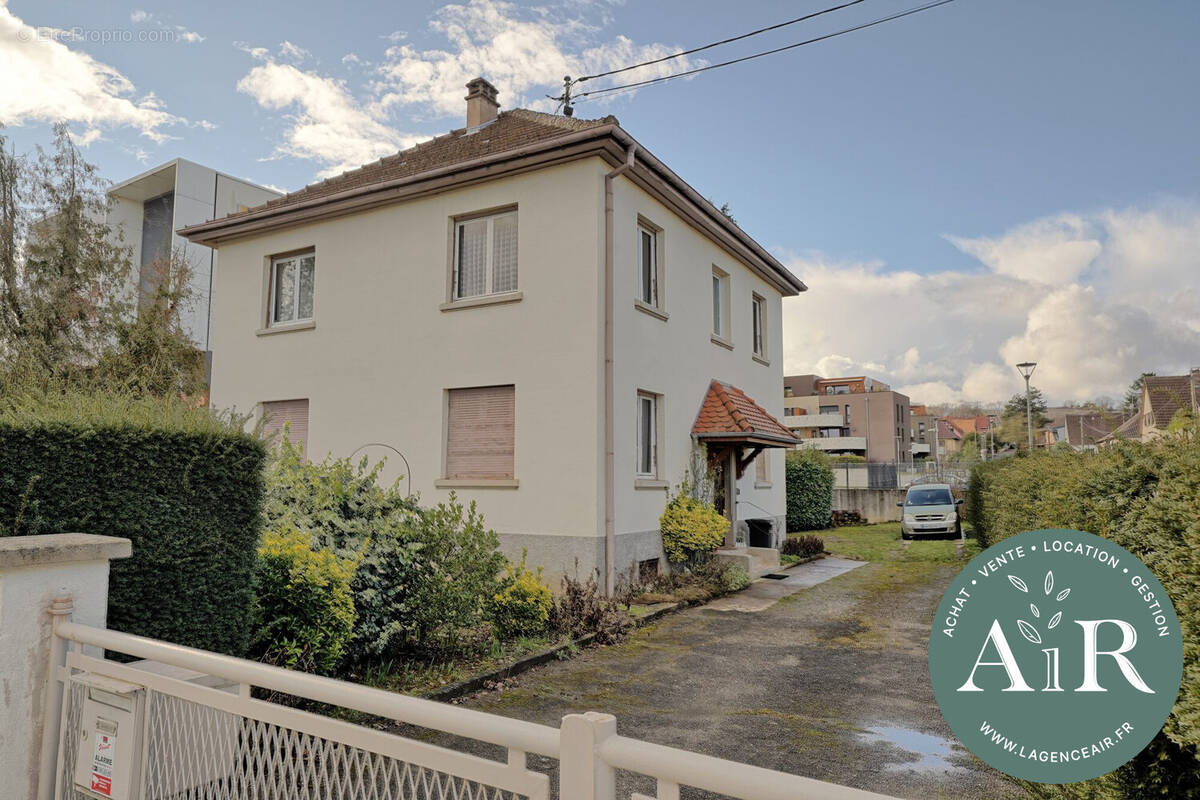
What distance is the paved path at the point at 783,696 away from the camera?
191 inches

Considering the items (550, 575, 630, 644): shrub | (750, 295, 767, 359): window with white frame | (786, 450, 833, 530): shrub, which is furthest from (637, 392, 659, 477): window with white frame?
(786, 450, 833, 530): shrub

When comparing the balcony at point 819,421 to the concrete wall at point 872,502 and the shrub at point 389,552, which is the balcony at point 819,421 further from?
the shrub at point 389,552

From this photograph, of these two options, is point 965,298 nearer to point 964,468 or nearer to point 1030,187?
point 1030,187

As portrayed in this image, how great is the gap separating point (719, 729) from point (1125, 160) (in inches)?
401

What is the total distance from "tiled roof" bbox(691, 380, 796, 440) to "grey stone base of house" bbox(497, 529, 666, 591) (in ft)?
9.91

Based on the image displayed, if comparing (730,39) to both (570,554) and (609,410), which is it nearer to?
(609,410)

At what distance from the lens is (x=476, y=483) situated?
11367 millimetres

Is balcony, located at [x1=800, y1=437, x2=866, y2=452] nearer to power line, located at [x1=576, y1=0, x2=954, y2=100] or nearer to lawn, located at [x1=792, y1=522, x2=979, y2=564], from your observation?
lawn, located at [x1=792, y1=522, x2=979, y2=564]

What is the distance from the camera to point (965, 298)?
18.4m

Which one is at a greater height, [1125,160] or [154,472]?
[1125,160]

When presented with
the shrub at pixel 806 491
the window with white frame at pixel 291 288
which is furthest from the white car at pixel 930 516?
the window with white frame at pixel 291 288

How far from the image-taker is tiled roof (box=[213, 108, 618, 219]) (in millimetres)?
12289

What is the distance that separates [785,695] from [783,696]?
1.8 inches

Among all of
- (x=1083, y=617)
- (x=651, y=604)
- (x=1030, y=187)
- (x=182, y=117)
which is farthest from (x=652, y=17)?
(x=1083, y=617)
